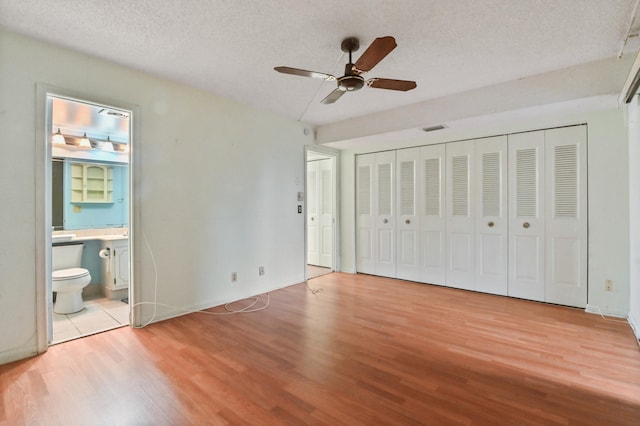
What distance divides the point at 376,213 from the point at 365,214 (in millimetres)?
222

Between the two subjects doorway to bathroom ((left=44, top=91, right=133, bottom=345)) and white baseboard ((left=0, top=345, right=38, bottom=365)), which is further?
doorway to bathroom ((left=44, top=91, right=133, bottom=345))

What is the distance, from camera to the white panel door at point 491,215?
13.1 feet

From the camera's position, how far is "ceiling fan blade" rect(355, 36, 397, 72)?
5.95 ft

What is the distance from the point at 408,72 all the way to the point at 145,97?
2.64 meters

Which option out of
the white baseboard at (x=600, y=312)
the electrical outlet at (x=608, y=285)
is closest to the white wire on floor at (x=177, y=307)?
the white baseboard at (x=600, y=312)

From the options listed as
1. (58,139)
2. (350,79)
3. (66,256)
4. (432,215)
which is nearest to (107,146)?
(58,139)

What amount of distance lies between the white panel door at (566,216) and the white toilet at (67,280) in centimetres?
552

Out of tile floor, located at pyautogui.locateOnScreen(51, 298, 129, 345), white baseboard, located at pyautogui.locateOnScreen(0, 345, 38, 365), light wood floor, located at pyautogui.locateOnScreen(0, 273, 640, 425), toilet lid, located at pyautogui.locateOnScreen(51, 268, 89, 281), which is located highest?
toilet lid, located at pyautogui.locateOnScreen(51, 268, 89, 281)

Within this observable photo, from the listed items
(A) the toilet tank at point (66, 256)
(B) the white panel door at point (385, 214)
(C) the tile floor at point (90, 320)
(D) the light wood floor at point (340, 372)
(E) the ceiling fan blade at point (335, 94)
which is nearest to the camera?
(D) the light wood floor at point (340, 372)

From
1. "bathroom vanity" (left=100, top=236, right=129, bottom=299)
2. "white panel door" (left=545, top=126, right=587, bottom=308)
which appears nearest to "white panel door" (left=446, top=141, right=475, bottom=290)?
"white panel door" (left=545, top=126, right=587, bottom=308)

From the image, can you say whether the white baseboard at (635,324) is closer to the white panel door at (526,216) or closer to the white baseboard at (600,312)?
the white baseboard at (600,312)

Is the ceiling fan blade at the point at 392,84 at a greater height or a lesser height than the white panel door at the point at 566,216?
greater

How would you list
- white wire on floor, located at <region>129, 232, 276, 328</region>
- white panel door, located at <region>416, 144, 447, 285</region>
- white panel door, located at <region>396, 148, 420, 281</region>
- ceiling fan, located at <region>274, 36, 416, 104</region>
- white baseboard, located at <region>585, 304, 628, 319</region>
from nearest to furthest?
ceiling fan, located at <region>274, 36, 416, 104</region> → white wire on floor, located at <region>129, 232, 276, 328</region> → white baseboard, located at <region>585, 304, 628, 319</region> → white panel door, located at <region>416, 144, 447, 285</region> → white panel door, located at <region>396, 148, 420, 281</region>

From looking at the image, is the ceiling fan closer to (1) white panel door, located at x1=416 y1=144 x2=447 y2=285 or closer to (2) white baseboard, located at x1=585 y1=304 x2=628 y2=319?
(1) white panel door, located at x1=416 y1=144 x2=447 y2=285
